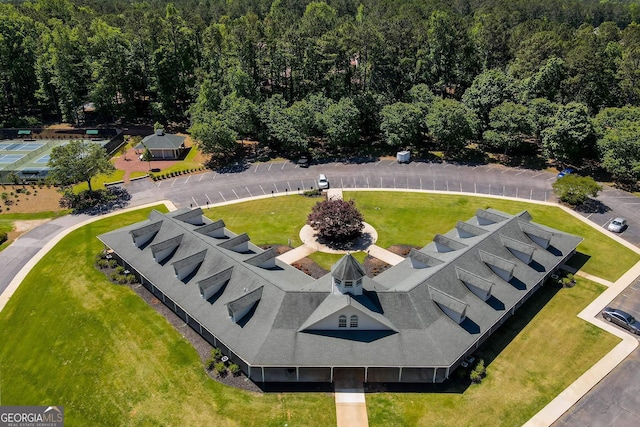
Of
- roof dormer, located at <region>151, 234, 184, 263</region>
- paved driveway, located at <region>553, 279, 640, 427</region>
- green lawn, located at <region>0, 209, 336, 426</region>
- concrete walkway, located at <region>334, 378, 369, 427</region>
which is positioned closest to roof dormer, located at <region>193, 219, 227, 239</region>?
roof dormer, located at <region>151, 234, 184, 263</region>

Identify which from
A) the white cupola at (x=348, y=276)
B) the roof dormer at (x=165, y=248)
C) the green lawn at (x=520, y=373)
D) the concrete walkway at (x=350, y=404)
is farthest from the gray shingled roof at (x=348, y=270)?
the roof dormer at (x=165, y=248)

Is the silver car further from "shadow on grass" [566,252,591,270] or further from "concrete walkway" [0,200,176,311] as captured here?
"concrete walkway" [0,200,176,311]

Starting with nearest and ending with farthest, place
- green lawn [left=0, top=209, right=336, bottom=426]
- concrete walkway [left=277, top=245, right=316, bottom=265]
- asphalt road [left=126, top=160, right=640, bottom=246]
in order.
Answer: green lawn [left=0, top=209, right=336, bottom=426]
concrete walkway [left=277, top=245, right=316, bottom=265]
asphalt road [left=126, top=160, right=640, bottom=246]

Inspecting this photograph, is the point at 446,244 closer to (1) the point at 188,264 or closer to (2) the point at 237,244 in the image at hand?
(2) the point at 237,244

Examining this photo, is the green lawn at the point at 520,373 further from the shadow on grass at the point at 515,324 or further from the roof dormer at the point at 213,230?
the roof dormer at the point at 213,230

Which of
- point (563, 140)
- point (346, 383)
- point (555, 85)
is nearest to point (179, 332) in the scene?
point (346, 383)

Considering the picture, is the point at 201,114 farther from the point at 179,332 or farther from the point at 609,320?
the point at 609,320

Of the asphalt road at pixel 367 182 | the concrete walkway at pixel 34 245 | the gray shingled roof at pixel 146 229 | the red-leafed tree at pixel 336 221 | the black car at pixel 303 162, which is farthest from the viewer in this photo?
the black car at pixel 303 162
